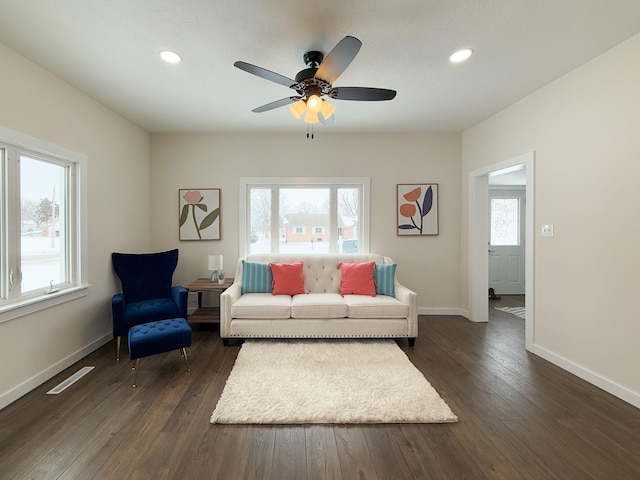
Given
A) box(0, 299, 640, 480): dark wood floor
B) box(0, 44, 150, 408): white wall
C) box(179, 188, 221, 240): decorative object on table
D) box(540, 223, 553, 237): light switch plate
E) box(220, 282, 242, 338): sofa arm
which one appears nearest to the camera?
box(0, 299, 640, 480): dark wood floor

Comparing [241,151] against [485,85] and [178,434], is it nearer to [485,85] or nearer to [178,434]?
[485,85]

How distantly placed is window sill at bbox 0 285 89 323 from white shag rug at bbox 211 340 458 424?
1.69m

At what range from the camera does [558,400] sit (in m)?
2.20

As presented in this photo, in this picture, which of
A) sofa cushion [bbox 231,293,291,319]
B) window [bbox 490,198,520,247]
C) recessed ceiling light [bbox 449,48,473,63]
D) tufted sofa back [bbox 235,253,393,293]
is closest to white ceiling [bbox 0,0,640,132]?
recessed ceiling light [bbox 449,48,473,63]

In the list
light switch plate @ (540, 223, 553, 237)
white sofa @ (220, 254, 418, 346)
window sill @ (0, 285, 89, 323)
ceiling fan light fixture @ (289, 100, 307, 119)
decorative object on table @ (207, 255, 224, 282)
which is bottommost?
white sofa @ (220, 254, 418, 346)

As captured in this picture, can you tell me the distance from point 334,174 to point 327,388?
2.94 m

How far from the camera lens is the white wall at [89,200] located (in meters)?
2.26

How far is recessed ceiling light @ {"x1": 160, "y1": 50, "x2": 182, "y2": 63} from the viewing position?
2.29 meters

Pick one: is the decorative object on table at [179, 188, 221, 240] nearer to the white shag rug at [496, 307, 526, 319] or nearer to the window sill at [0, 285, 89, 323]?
the window sill at [0, 285, 89, 323]

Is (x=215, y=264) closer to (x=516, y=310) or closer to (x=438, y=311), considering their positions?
(x=438, y=311)

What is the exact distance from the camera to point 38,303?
2.43 m

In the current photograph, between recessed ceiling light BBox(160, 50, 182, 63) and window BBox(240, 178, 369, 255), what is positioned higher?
recessed ceiling light BBox(160, 50, 182, 63)

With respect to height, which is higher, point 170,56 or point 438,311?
point 170,56

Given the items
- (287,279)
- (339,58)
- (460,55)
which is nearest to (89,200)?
(287,279)
